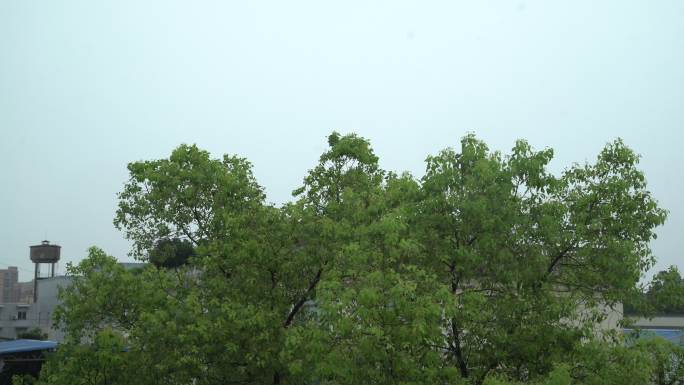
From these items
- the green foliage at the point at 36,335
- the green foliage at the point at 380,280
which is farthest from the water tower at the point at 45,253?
the green foliage at the point at 380,280

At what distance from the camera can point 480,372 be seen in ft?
48.2

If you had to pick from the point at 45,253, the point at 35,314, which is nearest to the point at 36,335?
the point at 35,314

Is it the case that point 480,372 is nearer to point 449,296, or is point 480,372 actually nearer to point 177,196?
point 449,296

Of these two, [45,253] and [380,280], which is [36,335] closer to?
[45,253]

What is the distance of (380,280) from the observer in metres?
13.0

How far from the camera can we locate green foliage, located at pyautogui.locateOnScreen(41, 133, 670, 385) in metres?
13.2

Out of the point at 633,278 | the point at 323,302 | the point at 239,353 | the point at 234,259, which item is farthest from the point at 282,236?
the point at 633,278

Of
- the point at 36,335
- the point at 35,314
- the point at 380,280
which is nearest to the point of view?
the point at 380,280

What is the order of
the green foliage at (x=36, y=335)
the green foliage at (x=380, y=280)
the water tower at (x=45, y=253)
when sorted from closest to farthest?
the green foliage at (x=380, y=280), the green foliage at (x=36, y=335), the water tower at (x=45, y=253)

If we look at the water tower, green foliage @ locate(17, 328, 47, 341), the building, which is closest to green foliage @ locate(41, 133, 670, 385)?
the building

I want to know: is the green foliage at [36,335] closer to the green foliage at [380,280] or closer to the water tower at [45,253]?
the water tower at [45,253]

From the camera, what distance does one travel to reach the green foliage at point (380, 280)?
13.2 m

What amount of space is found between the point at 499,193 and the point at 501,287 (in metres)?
2.16

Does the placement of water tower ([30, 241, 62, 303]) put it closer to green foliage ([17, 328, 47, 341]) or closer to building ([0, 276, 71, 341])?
building ([0, 276, 71, 341])
